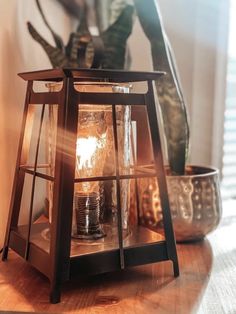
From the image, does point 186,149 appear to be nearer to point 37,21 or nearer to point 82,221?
point 82,221

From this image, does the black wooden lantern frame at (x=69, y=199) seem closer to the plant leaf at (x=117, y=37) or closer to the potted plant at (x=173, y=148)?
the potted plant at (x=173, y=148)

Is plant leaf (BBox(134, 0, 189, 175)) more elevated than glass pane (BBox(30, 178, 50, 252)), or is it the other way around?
plant leaf (BBox(134, 0, 189, 175))

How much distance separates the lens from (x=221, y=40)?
1674 millimetres

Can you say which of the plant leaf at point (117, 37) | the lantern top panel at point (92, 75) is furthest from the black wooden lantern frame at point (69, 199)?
the plant leaf at point (117, 37)

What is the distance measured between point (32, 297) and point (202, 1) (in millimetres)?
1385

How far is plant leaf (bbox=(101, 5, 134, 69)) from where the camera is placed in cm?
100

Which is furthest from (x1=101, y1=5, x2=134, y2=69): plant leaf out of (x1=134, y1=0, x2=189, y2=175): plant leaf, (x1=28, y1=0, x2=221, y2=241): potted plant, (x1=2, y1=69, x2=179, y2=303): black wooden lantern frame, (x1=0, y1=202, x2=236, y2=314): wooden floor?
(x1=0, y1=202, x2=236, y2=314): wooden floor

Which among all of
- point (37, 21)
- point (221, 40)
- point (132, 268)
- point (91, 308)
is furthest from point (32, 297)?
point (221, 40)

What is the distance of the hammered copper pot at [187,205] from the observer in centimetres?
90

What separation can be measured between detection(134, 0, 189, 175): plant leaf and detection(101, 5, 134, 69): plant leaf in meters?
0.11

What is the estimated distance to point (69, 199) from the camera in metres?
0.62

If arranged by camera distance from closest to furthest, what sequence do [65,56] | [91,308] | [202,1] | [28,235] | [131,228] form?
1. [91,308]
2. [28,235]
3. [131,228]
4. [65,56]
5. [202,1]

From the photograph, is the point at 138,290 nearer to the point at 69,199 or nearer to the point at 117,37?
the point at 69,199

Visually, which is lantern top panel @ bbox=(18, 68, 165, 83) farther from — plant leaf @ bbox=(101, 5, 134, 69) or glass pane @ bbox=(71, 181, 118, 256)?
plant leaf @ bbox=(101, 5, 134, 69)
